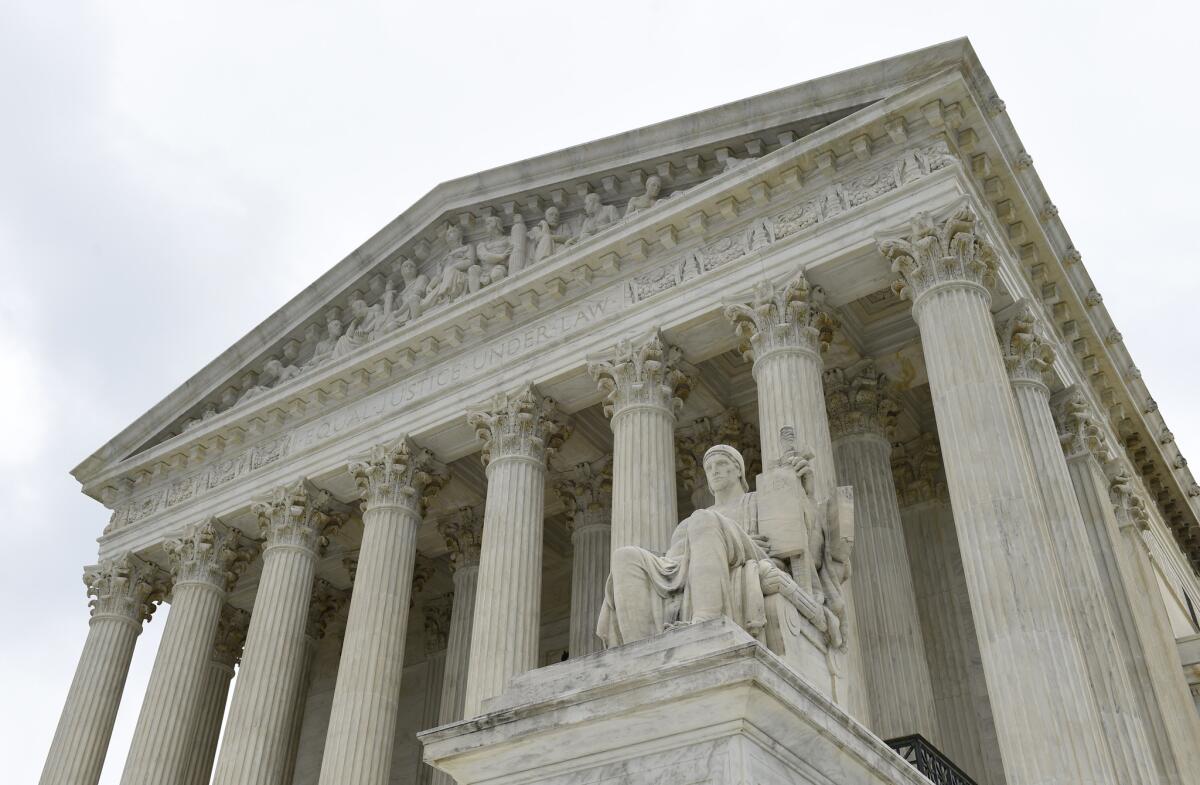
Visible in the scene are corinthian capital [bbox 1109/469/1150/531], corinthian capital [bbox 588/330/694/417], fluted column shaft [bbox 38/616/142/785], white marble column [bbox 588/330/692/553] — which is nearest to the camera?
white marble column [bbox 588/330/692/553]

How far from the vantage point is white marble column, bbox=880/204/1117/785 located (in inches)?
523

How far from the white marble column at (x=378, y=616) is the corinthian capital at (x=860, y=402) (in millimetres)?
8015

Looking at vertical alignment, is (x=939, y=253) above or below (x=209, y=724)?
above

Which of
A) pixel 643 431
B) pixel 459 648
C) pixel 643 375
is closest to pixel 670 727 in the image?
pixel 643 431

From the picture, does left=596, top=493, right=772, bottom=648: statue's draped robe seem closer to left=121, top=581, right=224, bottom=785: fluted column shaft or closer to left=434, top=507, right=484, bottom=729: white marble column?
left=434, top=507, right=484, bottom=729: white marble column

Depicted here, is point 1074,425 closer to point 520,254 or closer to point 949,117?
point 949,117

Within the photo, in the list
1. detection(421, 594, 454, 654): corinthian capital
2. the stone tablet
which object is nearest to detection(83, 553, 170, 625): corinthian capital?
detection(421, 594, 454, 654): corinthian capital

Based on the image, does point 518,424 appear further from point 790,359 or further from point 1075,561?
point 1075,561

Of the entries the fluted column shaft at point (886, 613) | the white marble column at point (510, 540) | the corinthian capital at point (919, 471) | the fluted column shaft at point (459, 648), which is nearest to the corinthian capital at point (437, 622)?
the fluted column shaft at point (459, 648)

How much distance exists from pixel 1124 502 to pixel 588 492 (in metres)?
10.7

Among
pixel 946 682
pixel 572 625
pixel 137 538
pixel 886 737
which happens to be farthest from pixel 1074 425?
pixel 137 538

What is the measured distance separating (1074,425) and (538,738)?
17179 mm

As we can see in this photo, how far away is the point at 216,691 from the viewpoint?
28219mm

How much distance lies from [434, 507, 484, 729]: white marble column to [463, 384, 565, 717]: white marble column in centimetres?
256
